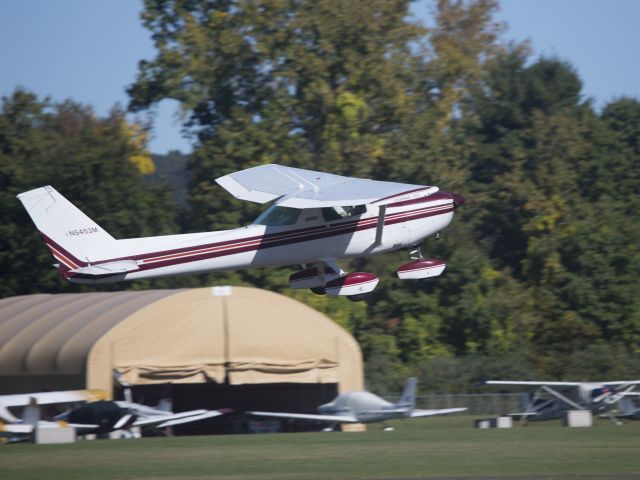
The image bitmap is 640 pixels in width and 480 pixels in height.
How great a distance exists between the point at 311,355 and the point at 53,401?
23.0 ft

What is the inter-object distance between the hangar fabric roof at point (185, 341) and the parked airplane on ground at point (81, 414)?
0.76 m

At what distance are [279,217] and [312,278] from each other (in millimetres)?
1348

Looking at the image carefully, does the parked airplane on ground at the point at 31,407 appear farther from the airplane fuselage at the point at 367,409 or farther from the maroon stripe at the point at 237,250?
the maroon stripe at the point at 237,250

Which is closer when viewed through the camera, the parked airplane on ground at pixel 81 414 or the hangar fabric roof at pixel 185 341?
the parked airplane on ground at pixel 81 414

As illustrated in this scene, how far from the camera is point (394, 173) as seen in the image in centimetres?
4338

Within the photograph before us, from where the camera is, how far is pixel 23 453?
22.4 metres

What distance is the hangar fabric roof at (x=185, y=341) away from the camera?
27266mm

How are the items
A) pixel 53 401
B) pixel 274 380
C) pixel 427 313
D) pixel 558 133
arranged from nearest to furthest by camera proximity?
pixel 53 401 < pixel 274 380 < pixel 427 313 < pixel 558 133

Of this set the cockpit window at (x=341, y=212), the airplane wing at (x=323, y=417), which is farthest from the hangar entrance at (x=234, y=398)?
the cockpit window at (x=341, y=212)

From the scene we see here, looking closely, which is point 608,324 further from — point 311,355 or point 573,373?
point 311,355

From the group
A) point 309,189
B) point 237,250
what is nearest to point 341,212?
point 309,189

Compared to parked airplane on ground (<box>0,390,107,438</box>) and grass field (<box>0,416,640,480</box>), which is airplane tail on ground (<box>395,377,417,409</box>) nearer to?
grass field (<box>0,416,640,480</box>)

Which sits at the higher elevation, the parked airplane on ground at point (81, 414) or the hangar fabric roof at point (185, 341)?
the hangar fabric roof at point (185, 341)

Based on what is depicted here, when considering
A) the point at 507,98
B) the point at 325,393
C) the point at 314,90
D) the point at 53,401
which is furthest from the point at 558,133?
the point at 53,401
